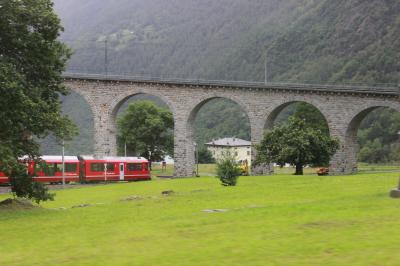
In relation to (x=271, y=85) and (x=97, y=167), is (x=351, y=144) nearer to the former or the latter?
(x=271, y=85)

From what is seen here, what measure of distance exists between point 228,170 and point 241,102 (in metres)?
31.2

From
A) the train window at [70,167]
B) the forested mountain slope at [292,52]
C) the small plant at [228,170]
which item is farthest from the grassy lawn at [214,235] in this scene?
the forested mountain slope at [292,52]

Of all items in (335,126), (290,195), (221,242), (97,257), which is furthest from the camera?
(335,126)

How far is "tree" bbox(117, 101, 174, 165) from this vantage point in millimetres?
89250

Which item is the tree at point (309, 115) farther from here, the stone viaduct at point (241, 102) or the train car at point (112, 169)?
the train car at point (112, 169)

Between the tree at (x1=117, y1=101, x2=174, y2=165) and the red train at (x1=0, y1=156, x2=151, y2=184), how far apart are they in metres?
30.3

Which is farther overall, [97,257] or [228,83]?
[228,83]

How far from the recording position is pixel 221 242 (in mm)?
12375

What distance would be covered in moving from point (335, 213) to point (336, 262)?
6143 mm

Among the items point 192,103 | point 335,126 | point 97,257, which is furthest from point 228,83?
point 97,257

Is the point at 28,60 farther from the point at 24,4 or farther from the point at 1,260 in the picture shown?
the point at 1,260

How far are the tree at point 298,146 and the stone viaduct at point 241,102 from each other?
4.64 meters

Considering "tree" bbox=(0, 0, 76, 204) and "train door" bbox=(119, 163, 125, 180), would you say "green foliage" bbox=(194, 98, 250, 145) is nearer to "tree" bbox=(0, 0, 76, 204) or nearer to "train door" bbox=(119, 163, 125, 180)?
"train door" bbox=(119, 163, 125, 180)

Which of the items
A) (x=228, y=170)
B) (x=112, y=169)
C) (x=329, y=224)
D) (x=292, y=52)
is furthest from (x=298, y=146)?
(x=292, y=52)
